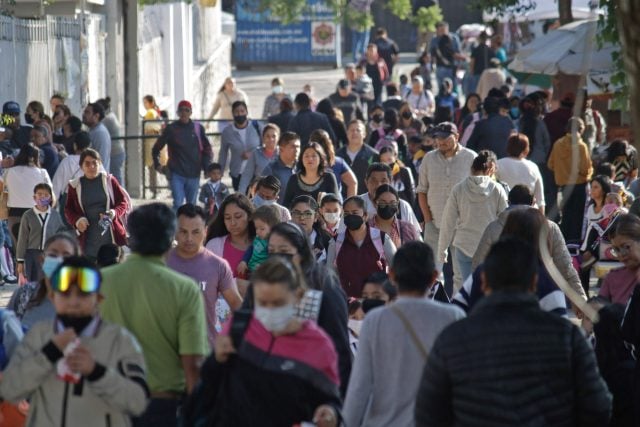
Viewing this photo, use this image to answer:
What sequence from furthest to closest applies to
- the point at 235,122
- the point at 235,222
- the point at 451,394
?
the point at 235,122 → the point at 235,222 → the point at 451,394

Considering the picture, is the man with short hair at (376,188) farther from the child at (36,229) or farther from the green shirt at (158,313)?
the green shirt at (158,313)

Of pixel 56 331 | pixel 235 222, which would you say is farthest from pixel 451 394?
pixel 235 222

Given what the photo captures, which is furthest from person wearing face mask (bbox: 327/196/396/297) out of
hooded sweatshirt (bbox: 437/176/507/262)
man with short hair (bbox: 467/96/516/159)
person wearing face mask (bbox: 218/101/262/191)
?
person wearing face mask (bbox: 218/101/262/191)

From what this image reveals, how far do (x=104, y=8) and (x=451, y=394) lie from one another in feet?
65.2

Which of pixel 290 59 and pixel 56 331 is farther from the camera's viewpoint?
pixel 290 59

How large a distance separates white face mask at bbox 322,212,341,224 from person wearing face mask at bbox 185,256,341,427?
5426mm

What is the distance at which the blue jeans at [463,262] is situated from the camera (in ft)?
39.8

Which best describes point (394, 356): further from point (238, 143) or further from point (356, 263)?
point (238, 143)

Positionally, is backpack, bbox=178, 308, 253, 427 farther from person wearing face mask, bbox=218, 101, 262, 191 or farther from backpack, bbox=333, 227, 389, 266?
person wearing face mask, bbox=218, 101, 262, 191

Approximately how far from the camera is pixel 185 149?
1909 centimetres

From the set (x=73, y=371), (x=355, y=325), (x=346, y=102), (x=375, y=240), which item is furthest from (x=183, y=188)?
(x=73, y=371)

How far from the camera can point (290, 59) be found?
45844mm

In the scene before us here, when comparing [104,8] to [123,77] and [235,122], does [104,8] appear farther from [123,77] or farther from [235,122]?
[235,122]

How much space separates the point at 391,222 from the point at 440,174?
2695mm
